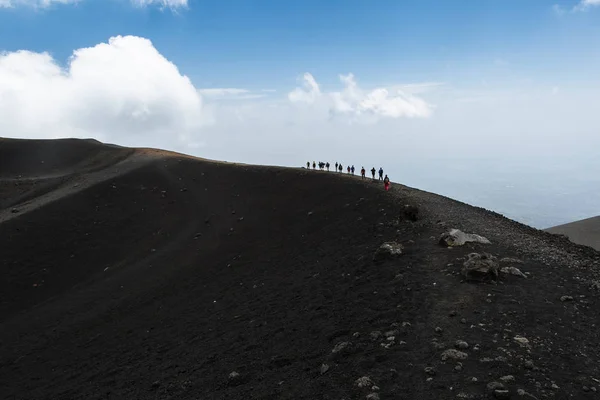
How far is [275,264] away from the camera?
24281mm

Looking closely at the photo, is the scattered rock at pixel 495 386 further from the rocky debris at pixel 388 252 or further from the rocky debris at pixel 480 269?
the rocky debris at pixel 388 252

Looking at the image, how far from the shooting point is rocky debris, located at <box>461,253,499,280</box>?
13965 millimetres

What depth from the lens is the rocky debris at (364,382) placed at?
9453mm

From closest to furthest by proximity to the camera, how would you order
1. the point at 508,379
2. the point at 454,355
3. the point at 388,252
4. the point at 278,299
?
the point at 508,379 → the point at 454,355 → the point at 388,252 → the point at 278,299

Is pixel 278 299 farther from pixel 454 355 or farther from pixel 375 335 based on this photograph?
pixel 454 355

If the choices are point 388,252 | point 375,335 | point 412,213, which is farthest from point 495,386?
point 412,213

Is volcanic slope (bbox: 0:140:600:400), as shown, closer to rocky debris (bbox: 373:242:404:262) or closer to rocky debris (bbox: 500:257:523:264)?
rocky debris (bbox: 500:257:523:264)

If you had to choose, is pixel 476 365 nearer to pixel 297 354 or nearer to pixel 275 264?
pixel 297 354

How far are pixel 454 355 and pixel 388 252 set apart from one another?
8115 mm

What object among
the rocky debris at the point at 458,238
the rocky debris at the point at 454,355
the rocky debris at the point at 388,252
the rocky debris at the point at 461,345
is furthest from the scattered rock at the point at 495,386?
the rocky debris at the point at 458,238

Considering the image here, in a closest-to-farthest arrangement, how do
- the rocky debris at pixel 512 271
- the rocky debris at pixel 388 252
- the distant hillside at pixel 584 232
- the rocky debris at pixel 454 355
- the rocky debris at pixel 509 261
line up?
1. the rocky debris at pixel 454 355
2. the rocky debris at pixel 512 271
3. the rocky debris at pixel 509 261
4. the rocky debris at pixel 388 252
5. the distant hillside at pixel 584 232

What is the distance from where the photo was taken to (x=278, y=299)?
18.2 meters

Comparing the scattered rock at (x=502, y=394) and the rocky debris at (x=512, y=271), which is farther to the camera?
the rocky debris at (x=512, y=271)

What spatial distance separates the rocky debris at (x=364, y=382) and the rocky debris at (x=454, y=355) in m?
2.03
